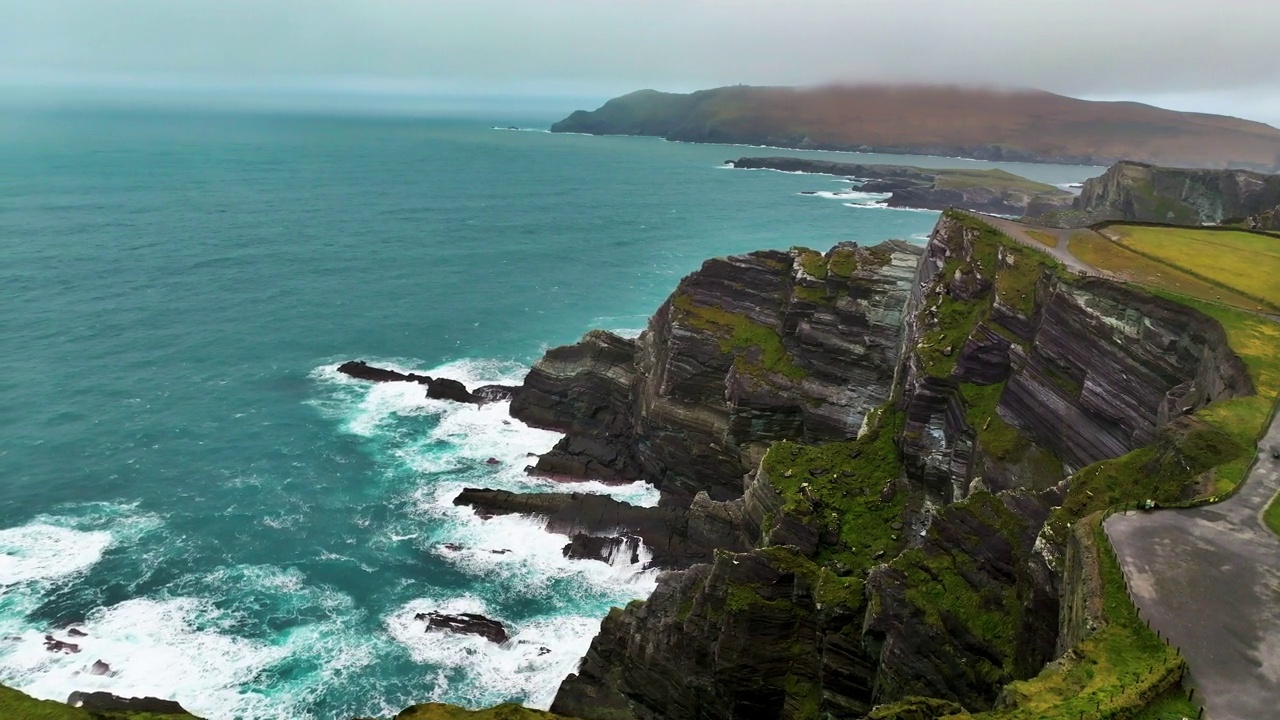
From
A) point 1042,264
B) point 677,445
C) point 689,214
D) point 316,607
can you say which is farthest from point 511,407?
point 689,214

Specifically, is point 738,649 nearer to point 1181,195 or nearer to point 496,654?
point 496,654

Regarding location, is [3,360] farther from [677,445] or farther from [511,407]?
[677,445]

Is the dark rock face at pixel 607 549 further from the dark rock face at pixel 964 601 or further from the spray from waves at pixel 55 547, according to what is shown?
the spray from waves at pixel 55 547

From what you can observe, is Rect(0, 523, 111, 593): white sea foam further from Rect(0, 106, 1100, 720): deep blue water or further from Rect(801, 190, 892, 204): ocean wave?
Rect(801, 190, 892, 204): ocean wave

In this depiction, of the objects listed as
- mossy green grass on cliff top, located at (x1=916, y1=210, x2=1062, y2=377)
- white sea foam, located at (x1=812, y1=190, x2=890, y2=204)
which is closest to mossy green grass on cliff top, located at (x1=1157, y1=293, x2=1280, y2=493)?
mossy green grass on cliff top, located at (x1=916, y1=210, x2=1062, y2=377)

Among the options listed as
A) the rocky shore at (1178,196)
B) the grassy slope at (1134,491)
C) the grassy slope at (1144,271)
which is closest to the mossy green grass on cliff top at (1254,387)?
the grassy slope at (1134,491)

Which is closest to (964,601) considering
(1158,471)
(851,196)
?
(1158,471)
